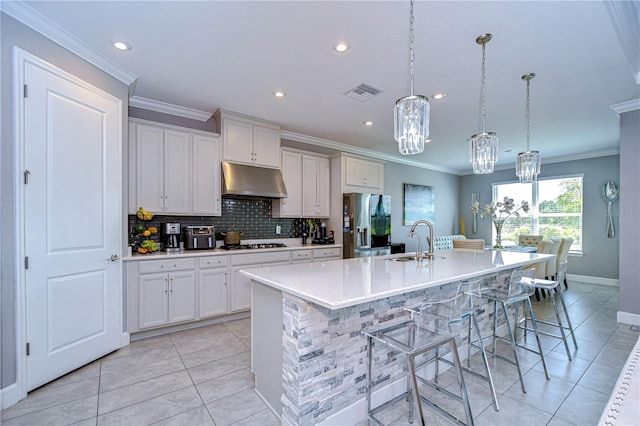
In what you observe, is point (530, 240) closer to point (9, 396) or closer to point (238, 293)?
point (238, 293)

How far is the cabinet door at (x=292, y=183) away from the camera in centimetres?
451

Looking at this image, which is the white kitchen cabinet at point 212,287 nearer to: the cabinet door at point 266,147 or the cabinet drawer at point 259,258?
the cabinet drawer at point 259,258

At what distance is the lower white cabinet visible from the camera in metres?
3.08

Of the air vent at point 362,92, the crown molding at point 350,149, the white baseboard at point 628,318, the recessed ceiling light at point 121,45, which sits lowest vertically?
the white baseboard at point 628,318

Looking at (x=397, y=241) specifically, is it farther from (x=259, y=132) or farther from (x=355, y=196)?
(x=259, y=132)

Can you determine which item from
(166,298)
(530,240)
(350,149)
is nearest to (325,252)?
(350,149)

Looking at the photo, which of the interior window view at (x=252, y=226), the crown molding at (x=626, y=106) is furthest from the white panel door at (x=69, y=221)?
the crown molding at (x=626, y=106)

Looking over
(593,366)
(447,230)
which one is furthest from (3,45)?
(447,230)

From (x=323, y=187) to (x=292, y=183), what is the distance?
644 millimetres

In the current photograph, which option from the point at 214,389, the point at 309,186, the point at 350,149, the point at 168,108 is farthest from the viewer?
the point at 350,149

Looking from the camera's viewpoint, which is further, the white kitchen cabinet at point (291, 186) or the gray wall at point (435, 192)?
the gray wall at point (435, 192)

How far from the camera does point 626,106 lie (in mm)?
3531

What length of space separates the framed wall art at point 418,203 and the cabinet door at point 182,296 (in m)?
4.81

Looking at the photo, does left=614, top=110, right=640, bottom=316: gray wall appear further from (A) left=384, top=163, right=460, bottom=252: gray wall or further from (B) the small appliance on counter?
(B) the small appliance on counter
